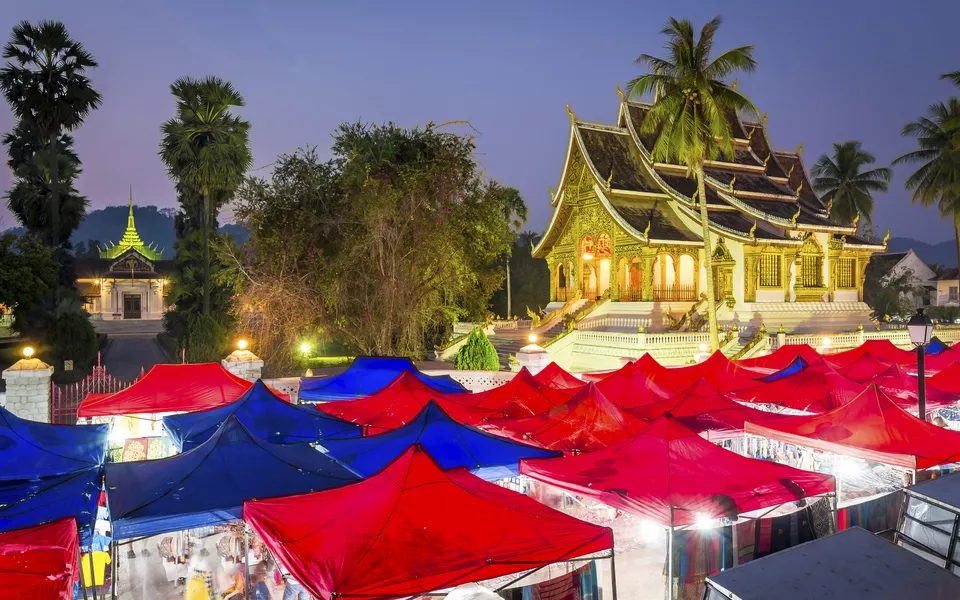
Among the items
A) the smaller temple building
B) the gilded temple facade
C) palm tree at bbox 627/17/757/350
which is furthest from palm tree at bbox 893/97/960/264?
the smaller temple building

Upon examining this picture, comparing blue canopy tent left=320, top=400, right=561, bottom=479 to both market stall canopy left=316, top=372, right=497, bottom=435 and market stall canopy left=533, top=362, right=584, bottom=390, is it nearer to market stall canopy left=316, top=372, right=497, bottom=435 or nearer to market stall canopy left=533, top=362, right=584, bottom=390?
market stall canopy left=316, top=372, right=497, bottom=435

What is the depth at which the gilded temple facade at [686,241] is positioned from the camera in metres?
31.4

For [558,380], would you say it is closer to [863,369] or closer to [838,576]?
[863,369]

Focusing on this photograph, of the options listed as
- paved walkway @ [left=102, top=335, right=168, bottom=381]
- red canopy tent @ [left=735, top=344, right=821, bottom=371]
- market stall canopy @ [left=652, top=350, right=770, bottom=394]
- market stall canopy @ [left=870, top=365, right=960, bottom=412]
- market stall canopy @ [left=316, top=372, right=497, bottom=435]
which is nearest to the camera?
market stall canopy @ [left=316, top=372, right=497, bottom=435]

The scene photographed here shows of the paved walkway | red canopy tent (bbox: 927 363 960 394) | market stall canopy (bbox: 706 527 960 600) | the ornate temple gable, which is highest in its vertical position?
the ornate temple gable

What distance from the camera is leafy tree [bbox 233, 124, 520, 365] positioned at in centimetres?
2220

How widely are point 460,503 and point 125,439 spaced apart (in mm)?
10981

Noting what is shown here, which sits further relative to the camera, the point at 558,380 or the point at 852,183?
the point at 852,183

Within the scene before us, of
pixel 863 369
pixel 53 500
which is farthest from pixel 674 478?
pixel 863 369

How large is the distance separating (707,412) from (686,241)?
20.5 meters

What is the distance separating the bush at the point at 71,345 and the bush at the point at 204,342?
12.1 feet

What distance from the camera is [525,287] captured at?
181 ft

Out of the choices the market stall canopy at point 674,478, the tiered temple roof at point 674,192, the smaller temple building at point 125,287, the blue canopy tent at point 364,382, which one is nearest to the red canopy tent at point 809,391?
the market stall canopy at point 674,478

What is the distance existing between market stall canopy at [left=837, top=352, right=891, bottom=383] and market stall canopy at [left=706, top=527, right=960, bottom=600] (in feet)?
42.5
